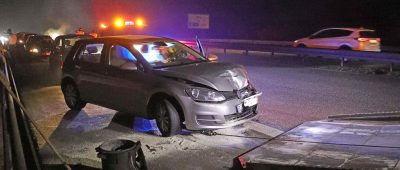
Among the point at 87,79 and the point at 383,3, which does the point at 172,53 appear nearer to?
the point at 87,79

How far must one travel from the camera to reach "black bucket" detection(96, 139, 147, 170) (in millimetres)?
4766

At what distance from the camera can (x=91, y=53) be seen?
852 centimetres

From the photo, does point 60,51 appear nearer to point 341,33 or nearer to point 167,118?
point 167,118

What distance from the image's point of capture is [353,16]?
1357 inches

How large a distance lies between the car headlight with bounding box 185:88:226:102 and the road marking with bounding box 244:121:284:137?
43.6 inches

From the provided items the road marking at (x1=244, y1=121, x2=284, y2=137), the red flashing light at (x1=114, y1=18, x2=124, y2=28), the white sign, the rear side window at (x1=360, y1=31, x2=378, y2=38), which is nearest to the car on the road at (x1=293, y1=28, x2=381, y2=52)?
the rear side window at (x1=360, y1=31, x2=378, y2=38)

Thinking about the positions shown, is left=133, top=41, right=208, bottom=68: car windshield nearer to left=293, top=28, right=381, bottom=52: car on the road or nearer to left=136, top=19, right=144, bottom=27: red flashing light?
left=293, top=28, right=381, bottom=52: car on the road

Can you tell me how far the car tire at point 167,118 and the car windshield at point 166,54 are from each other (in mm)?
764

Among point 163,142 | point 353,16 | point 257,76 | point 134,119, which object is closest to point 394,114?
point 163,142

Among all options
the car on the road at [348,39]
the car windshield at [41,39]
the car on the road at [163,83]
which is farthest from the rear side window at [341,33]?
the car windshield at [41,39]

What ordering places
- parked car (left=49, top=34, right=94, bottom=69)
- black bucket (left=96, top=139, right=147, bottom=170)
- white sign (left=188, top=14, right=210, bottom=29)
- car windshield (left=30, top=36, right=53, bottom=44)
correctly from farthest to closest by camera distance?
white sign (left=188, top=14, right=210, bottom=29) → car windshield (left=30, top=36, right=53, bottom=44) → parked car (left=49, top=34, right=94, bottom=69) → black bucket (left=96, top=139, right=147, bottom=170)

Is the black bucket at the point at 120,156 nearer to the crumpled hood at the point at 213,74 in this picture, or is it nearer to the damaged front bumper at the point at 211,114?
the damaged front bumper at the point at 211,114

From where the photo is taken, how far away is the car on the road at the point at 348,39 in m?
17.7

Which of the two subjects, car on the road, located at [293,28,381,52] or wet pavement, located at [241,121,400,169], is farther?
car on the road, located at [293,28,381,52]
